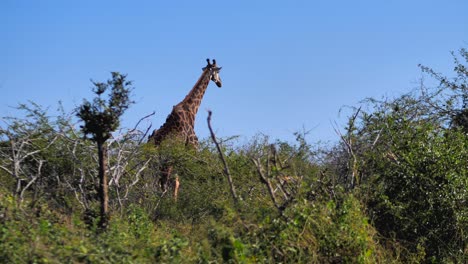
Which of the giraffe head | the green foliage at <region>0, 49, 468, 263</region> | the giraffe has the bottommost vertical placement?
the green foliage at <region>0, 49, 468, 263</region>

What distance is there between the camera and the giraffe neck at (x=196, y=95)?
15.2 m

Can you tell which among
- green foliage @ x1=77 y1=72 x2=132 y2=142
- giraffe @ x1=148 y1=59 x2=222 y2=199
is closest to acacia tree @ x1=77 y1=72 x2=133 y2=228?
green foliage @ x1=77 y1=72 x2=132 y2=142

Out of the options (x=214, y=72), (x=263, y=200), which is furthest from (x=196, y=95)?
(x=263, y=200)

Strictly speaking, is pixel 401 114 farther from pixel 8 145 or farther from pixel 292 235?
pixel 8 145

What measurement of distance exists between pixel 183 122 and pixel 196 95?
1.30m

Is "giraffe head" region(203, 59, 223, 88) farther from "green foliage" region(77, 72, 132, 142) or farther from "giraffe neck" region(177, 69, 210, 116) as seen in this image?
"green foliage" region(77, 72, 132, 142)

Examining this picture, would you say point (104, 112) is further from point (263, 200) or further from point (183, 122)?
point (183, 122)

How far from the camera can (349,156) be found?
27.9ft

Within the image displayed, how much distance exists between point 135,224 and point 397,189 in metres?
2.94

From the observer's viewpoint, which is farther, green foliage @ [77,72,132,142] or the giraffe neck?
the giraffe neck

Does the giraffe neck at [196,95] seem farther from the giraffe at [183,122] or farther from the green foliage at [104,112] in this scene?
the green foliage at [104,112]

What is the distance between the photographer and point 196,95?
15.7 m

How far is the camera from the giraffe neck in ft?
50.0

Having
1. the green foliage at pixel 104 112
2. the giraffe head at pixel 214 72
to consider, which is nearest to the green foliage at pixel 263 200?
the green foliage at pixel 104 112
